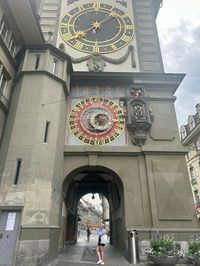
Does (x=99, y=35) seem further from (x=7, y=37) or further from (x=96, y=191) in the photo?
(x=96, y=191)

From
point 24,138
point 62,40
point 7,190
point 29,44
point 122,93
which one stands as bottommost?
point 7,190

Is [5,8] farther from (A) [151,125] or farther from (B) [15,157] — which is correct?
(A) [151,125]

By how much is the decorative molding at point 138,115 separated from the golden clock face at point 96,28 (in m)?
5.17

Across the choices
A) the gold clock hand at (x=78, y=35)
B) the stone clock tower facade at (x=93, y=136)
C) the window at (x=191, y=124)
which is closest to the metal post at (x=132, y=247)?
the stone clock tower facade at (x=93, y=136)

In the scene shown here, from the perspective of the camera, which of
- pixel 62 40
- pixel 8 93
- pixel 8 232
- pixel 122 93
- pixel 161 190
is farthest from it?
pixel 62 40

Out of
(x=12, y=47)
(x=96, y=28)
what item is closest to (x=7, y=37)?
(x=12, y=47)

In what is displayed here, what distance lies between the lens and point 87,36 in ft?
60.2

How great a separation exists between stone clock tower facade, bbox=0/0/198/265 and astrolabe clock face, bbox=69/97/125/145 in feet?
0.22

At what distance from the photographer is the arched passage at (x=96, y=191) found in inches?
523

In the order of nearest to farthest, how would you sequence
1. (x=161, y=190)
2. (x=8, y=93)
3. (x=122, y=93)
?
(x=161, y=190), (x=8, y=93), (x=122, y=93)

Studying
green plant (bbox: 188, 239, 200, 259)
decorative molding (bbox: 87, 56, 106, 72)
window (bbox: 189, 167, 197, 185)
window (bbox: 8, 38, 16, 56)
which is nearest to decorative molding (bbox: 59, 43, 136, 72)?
decorative molding (bbox: 87, 56, 106, 72)

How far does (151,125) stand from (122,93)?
10.5 ft

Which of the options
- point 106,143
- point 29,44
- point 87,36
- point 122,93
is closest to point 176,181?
point 106,143

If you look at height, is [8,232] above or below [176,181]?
below
